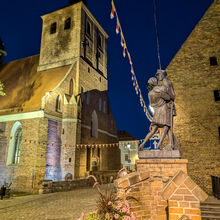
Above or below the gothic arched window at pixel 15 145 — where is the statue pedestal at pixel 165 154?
below

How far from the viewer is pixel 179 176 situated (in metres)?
3.09

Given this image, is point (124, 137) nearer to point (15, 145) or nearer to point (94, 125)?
point (94, 125)

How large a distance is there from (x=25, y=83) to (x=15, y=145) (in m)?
7.33

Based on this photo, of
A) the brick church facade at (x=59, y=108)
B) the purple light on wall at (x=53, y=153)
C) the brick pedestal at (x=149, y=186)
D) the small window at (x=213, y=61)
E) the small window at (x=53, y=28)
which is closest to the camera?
the brick pedestal at (x=149, y=186)

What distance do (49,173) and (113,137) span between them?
11.6 meters

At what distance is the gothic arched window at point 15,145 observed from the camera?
57.9 feet

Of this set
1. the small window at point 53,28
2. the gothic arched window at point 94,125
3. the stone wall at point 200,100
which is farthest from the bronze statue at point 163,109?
the small window at point 53,28

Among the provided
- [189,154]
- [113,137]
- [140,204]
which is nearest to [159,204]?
[140,204]

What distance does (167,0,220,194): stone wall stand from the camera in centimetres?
1080

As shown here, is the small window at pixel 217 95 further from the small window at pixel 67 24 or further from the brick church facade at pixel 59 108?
the small window at pixel 67 24

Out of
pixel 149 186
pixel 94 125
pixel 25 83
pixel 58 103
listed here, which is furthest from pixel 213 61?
pixel 25 83

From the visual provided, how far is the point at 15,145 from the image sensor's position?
18.1m

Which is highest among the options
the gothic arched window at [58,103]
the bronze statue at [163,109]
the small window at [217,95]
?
the gothic arched window at [58,103]

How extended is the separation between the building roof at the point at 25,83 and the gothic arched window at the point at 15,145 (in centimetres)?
157
